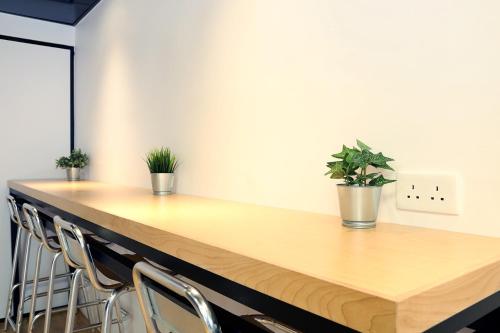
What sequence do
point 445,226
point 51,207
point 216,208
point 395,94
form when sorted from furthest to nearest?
point 51,207 < point 216,208 < point 395,94 < point 445,226

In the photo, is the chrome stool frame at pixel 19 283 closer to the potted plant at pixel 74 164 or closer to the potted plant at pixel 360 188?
the potted plant at pixel 74 164

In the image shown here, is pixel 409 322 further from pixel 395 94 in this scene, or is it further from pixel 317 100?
pixel 317 100

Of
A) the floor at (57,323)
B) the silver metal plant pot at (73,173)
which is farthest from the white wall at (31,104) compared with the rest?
the silver metal plant pot at (73,173)


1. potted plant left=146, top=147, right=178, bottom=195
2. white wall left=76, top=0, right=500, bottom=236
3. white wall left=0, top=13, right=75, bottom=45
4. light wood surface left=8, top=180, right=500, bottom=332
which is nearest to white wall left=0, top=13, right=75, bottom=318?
white wall left=0, top=13, right=75, bottom=45

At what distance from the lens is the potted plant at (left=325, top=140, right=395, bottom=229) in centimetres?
101

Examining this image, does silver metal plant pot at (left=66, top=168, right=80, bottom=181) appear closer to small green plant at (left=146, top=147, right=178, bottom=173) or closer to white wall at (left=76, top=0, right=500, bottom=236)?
white wall at (left=76, top=0, right=500, bottom=236)

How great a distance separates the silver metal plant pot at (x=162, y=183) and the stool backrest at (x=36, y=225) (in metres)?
0.54

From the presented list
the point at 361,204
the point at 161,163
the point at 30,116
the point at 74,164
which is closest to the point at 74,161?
the point at 74,164

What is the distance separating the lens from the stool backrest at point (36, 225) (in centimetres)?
202

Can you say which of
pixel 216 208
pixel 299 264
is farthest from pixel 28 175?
pixel 299 264

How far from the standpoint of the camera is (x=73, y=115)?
350 cm

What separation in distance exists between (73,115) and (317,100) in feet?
8.79

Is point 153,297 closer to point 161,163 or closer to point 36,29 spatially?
point 161,163

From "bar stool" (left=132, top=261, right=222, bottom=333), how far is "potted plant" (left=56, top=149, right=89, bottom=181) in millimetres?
2369
